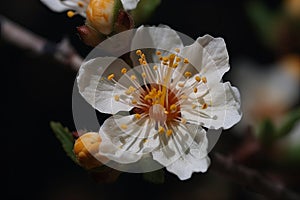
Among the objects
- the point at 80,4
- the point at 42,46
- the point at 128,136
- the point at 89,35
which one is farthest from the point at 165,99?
the point at 42,46

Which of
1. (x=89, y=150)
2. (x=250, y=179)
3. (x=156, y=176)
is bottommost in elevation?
(x=250, y=179)

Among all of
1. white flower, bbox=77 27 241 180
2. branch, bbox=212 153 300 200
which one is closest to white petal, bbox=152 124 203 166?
white flower, bbox=77 27 241 180

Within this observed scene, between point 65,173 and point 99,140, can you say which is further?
point 65,173

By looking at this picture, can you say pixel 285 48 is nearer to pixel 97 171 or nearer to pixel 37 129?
pixel 37 129

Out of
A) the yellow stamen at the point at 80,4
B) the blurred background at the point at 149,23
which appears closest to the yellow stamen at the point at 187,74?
the yellow stamen at the point at 80,4

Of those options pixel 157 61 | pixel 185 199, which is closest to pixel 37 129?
pixel 185 199

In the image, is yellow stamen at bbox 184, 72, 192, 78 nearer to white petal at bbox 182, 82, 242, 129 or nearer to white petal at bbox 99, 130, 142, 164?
white petal at bbox 182, 82, 242, 129

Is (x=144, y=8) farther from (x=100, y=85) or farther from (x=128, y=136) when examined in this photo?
(x=128, y=136)
